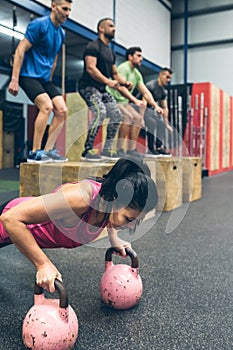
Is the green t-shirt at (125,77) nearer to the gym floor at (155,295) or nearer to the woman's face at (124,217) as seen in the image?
the gym floor at (155,295)

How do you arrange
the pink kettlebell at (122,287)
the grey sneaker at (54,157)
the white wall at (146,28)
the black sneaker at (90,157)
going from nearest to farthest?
1. the pink kettlebell at (122,287)
2. the grey sneaker at (54,157)
3. the black sneaker at (90,157)
4. the white wall at (146,28)

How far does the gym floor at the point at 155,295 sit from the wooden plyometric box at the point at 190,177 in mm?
1062

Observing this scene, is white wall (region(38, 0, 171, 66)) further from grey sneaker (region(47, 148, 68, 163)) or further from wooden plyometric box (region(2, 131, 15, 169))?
grey sneaker (region(47, 148, 68, 163))

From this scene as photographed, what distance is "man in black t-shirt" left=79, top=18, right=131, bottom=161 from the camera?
2.61 m

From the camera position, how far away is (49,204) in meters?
0.97

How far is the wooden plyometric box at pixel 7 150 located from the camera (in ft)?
23.3

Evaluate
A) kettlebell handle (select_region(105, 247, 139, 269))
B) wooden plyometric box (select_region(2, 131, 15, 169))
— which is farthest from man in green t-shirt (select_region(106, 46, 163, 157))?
wooden plyometric box (select_region(2, 131, 15, 169))

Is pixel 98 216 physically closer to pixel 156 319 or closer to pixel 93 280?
pixel 156 319

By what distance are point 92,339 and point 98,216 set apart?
0.33 meters

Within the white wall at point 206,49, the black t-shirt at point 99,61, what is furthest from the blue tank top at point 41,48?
the white wall at point 206,49

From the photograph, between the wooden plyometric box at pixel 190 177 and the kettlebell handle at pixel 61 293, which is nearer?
the kettlebell handle at pixel 61 293

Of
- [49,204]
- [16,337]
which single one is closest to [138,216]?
[49,204]

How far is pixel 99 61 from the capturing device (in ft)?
8.84

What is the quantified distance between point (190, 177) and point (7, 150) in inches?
191
